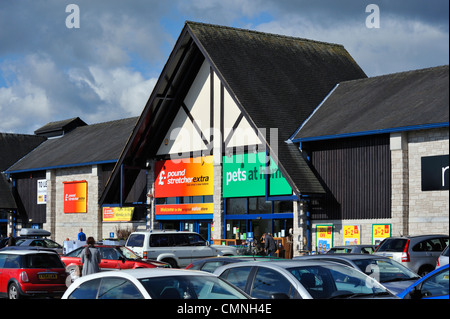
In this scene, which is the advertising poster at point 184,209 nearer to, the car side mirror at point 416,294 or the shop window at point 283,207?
the shop window at point 283,207

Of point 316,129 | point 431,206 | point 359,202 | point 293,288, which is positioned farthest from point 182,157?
point 293,288

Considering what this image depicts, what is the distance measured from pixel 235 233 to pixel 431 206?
1130cm

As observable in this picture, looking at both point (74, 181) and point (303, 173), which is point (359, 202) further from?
point (74, 181)

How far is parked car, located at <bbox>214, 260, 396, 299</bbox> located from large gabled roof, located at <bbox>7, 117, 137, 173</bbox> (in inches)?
1259

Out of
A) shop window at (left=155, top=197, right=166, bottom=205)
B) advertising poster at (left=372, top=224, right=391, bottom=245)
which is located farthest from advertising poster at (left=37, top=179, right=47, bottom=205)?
advertising poster at (left=372, top=224, right=391, bottom=245)

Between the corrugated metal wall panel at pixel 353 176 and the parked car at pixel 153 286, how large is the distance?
21.1 m

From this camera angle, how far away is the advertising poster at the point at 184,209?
38369 millimetres

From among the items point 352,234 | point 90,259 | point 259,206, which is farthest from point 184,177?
point 90,259

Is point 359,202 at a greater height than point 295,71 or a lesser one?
lesser

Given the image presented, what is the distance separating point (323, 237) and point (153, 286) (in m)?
23.6

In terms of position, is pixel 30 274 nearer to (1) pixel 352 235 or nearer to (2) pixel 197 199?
(1) pixel 352 235

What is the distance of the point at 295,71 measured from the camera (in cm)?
3928

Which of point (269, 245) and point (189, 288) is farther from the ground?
point (189, 288)

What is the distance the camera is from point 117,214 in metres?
44.4
